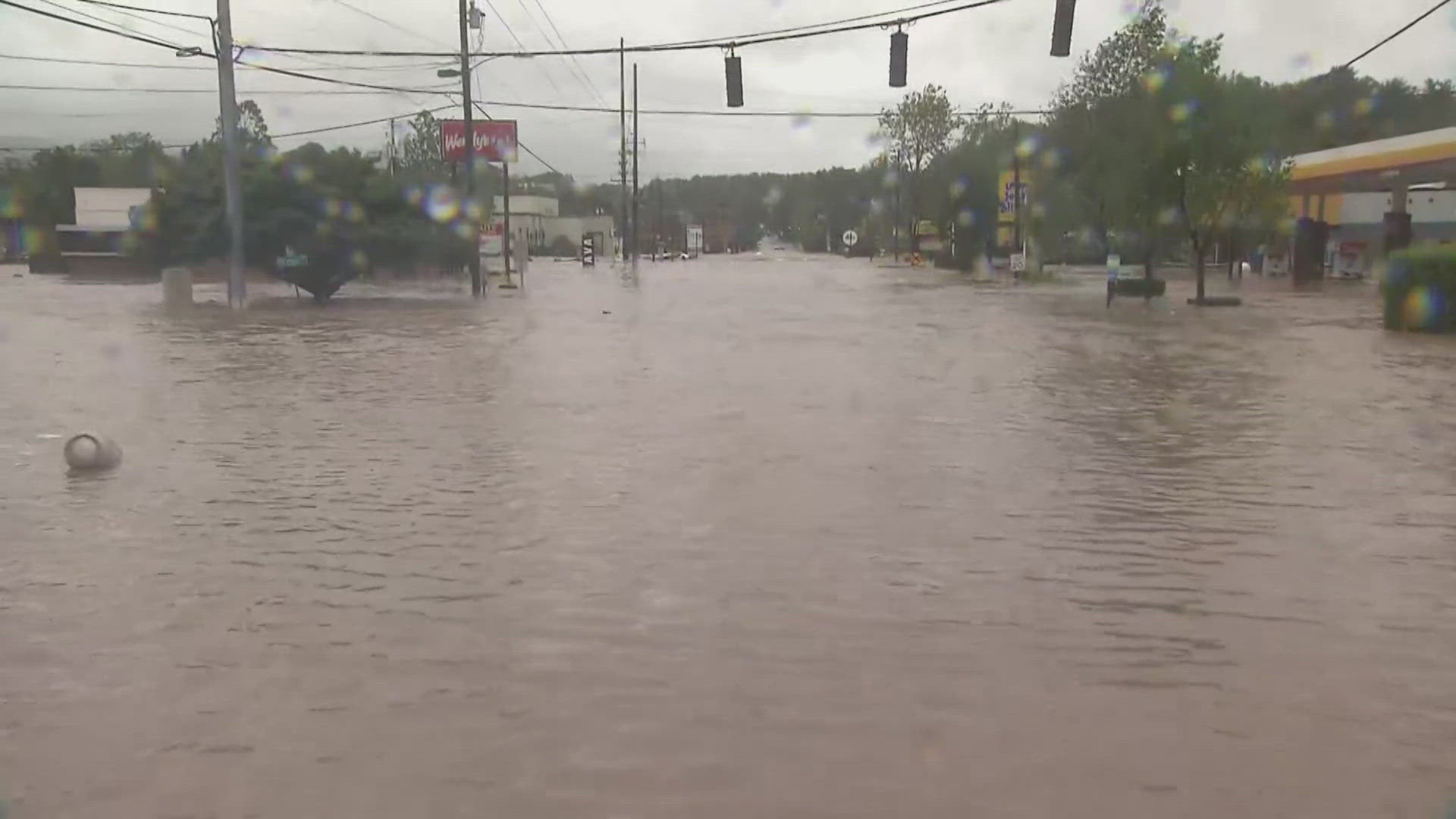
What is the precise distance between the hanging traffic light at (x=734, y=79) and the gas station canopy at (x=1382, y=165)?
74.2 ft

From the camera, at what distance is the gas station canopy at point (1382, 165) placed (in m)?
38.2

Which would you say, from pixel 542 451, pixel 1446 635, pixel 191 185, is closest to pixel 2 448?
pixel 542 451

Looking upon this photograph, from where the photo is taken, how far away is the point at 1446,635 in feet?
21.4

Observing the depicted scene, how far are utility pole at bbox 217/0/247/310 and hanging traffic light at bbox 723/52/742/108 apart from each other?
14.4 m

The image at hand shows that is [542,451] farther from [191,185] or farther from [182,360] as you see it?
[191,185]

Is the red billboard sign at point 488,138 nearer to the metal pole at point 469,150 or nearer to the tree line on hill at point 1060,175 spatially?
the tree line on hill at point 1060,175

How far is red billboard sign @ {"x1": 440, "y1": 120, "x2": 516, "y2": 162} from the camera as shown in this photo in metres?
61.0

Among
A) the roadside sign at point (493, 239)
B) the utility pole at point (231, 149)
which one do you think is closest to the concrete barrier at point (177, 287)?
the utility pole at point (231, 149)

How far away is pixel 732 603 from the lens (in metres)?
7.07

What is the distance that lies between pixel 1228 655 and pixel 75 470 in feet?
28.3

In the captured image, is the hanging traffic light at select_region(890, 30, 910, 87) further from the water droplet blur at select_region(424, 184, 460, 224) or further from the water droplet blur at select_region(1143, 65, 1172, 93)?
the water droplet blur at select_region(424, 184, 460, 224)

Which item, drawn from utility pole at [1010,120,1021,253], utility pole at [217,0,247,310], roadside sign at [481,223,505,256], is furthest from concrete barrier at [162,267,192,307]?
utility pole at [1010,120,1021,253]

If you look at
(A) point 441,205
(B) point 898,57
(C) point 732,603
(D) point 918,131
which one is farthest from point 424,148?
(C) point 732,603

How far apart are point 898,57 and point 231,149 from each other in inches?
696
